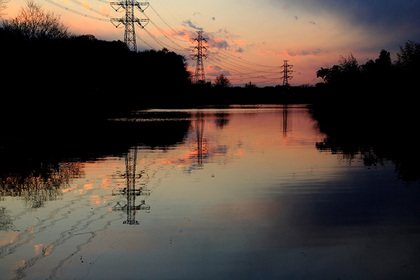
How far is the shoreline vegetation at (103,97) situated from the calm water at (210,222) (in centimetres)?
479

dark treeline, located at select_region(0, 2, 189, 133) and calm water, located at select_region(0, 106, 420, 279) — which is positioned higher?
dark treeline, located at select_region(0, 2, 189, 133)

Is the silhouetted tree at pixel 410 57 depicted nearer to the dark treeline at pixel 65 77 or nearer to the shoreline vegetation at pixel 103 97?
the shoreline vegetation at pixel 103 97

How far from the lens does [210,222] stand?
11312 mm

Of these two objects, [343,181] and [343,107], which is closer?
[343,181]

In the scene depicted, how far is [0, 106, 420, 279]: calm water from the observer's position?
823cm

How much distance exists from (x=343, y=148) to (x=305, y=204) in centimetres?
1592

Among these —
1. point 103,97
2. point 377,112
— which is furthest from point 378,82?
point 103,97

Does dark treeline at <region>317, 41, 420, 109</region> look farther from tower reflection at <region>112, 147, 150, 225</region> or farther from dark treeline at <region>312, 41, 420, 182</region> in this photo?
tower reflection at <region>112, 147, 150, 225</region>

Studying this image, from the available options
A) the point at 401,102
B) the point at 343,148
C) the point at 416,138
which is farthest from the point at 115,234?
the point at 401,102

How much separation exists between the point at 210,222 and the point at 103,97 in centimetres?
9404

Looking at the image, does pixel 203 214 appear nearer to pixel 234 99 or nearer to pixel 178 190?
pixel 178 190

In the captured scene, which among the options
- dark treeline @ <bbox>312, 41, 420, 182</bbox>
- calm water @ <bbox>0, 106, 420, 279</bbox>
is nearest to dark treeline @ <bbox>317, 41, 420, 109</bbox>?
dark treeline @ <bbox>312, 41, 420, 182</bbox>

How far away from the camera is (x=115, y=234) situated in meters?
10.3

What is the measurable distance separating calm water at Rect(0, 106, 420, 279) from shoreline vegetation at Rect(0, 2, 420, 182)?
479 cm
